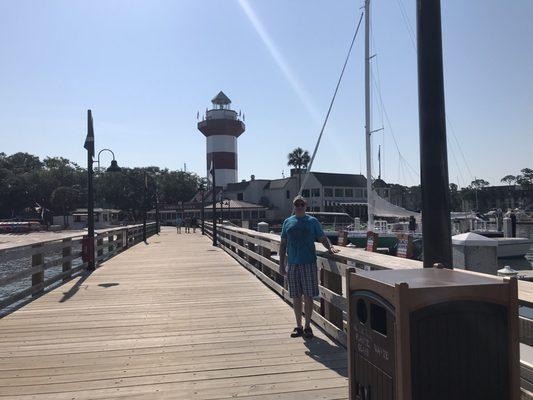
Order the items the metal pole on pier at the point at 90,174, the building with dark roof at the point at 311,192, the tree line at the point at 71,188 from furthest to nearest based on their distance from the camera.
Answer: the tree line at the point at 71,188
the building with dark roof at the point at 311,192
the metal pole on pier at the point at 90,174

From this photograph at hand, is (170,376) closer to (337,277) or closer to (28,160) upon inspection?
(337,277)

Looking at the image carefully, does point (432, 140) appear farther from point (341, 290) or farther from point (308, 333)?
point (308, 333)

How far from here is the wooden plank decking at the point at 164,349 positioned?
4.07 m

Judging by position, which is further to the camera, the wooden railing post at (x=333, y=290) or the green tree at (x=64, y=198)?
the green tree at (x=64, y=198)

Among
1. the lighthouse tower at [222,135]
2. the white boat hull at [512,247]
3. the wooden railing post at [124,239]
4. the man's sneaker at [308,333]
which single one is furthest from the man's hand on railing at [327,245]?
the lighthouse tower at [222,135]

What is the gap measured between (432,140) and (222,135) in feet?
206

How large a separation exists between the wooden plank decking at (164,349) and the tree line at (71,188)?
65.5 metres

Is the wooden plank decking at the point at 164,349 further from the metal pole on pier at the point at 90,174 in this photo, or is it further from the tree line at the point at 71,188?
the tree line at the point at 71,188

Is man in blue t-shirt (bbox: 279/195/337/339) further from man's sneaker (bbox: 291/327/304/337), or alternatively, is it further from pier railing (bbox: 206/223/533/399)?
man's sneaker (bbox: 291/327/304/337)

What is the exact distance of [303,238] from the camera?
5.30 meters

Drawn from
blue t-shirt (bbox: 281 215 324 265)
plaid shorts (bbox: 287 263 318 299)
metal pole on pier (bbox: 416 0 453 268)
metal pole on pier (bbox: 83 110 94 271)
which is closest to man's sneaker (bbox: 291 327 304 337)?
plaid shorts (bbox: 287 263 318 299)

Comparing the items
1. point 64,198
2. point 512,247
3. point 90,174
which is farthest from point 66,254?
point 64,198

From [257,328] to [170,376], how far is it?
1868 mm

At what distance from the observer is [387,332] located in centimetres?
247
